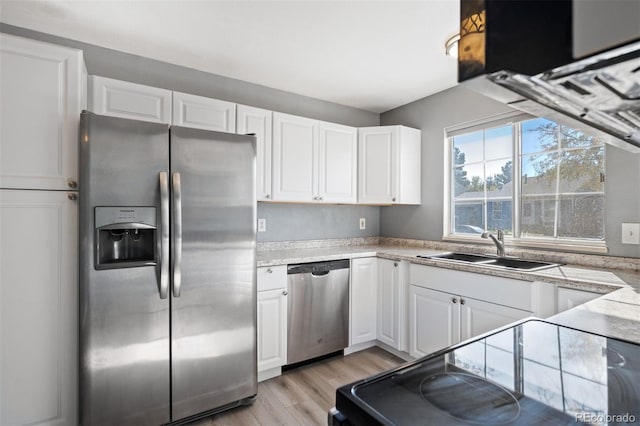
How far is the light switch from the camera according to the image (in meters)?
1.98

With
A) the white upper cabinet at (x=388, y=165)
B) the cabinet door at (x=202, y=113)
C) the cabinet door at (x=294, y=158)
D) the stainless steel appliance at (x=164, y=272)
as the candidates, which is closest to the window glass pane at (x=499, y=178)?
the white upper cabinet at (x=388, y=165)

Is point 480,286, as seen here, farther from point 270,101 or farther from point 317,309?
point 270,101

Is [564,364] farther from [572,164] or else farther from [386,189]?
[386,189]

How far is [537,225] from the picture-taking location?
2512mm

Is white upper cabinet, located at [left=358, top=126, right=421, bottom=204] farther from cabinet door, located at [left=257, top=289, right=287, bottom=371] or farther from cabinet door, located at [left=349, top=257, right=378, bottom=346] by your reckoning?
cabinet door, located at [left=257, top=289, right=287, bottom=371]

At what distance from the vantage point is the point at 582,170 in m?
2.27

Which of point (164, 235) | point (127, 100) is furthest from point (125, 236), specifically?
point (127, 100)

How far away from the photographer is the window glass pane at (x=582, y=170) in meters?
2.19

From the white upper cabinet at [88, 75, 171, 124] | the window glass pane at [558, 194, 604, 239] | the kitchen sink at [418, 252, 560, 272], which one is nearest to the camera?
the white upper cabinet at [88, 75, 171, 124]

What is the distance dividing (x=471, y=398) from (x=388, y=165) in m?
2.73

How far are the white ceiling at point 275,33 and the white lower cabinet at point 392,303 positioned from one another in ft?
5.34

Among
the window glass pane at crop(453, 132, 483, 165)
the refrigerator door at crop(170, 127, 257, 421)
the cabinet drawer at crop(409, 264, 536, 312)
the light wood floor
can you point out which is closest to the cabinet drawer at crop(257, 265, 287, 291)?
the refrigerator door at crop(170, 127, 257, 421)

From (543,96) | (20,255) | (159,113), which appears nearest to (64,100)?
(159,113)

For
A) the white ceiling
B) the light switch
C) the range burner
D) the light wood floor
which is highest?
the white ceiling
